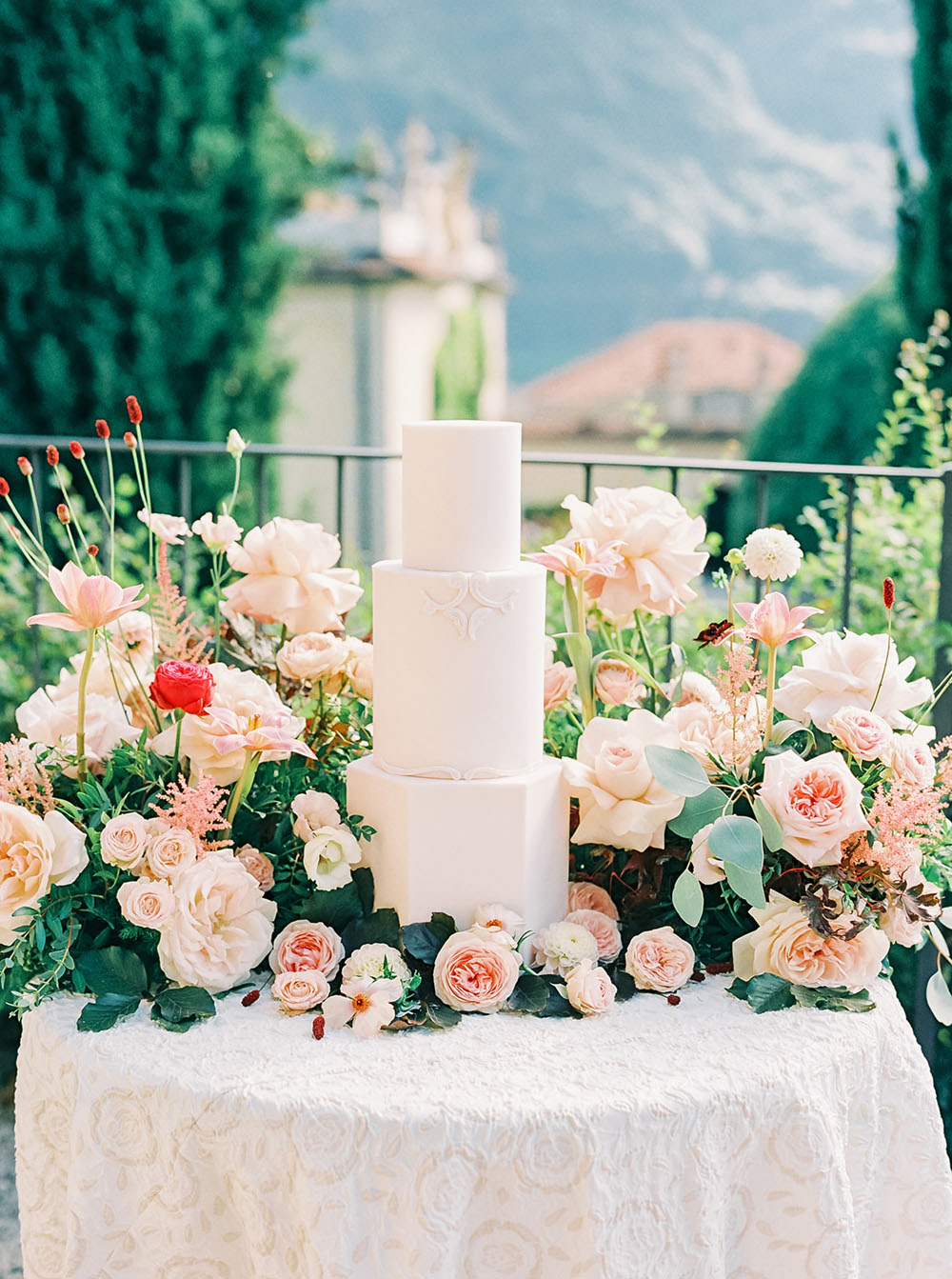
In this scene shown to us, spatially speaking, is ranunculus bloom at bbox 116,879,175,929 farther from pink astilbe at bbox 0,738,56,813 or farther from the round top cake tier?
the round top cake tier

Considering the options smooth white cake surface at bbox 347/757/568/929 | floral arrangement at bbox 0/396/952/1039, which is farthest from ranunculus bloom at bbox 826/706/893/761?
smooth white cake surface at bbox 347/757/568/929

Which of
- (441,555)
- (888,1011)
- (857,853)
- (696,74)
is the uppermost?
(696,74)

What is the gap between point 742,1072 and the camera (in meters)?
1.07

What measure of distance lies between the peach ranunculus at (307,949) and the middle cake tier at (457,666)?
0.59 ft

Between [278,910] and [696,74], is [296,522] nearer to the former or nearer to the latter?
[278,910]

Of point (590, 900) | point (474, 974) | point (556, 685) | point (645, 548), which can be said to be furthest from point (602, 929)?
point (645, 548)

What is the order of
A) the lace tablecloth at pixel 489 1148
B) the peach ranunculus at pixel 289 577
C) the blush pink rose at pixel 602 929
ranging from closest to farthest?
1. the lace tablecloth at pixel 489 1148
2. the blush pink rose at pixel 602 929
3. the peach ranunculus at pixel 289 577

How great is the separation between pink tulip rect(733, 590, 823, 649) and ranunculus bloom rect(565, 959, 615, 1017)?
14.4 inches

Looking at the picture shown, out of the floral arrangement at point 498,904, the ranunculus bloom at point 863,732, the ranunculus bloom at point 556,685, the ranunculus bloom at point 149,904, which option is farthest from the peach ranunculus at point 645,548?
the ranunculus bloom at point 149,904

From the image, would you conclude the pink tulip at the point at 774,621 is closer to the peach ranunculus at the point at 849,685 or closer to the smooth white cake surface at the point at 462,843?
the peach ranunculus at the point at 849,685

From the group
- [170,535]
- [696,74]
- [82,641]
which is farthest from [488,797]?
[696,74]

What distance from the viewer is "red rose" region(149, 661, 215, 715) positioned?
117cm

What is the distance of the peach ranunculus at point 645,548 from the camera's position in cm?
136

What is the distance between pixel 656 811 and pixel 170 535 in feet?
2.03
